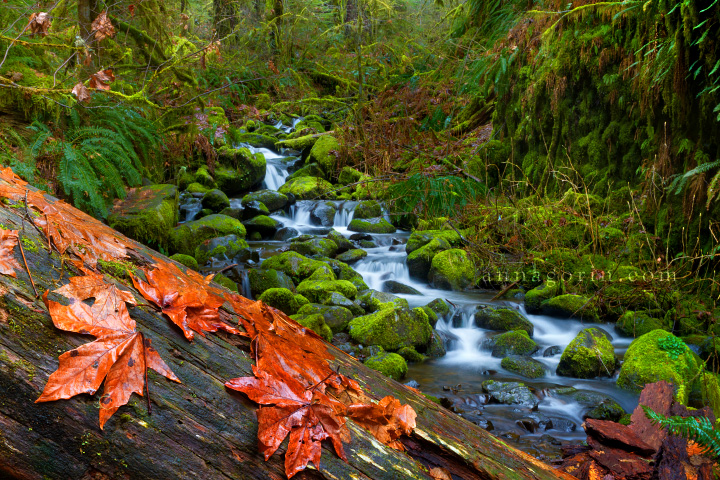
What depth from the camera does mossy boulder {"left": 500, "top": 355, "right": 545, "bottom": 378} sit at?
4.93m

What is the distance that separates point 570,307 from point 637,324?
84cm

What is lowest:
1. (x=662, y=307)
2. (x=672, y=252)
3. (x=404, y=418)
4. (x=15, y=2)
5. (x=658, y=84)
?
(x=662, y=307)

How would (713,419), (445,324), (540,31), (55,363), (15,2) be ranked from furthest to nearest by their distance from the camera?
(540,31) → (445,324) → (15,2) → (713,419) → (55,363)

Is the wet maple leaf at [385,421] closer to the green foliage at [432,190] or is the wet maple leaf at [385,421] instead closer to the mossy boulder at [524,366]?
the mossy boulder at [524,366]

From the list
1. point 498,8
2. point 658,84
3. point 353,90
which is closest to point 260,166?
point 353,90

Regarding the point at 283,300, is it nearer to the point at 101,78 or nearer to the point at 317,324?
the point at 317,324

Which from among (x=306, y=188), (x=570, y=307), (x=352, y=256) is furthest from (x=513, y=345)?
(x=306, y=188)

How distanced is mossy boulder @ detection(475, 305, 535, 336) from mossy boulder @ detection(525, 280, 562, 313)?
1.09ft

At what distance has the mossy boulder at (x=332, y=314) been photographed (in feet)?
18.2

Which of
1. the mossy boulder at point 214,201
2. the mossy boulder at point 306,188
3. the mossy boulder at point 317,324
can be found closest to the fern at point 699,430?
the mossy boulder at point 317,324

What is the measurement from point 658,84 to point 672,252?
214cm

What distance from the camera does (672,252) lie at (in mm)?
5688

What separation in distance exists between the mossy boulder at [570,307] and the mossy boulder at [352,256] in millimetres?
3507

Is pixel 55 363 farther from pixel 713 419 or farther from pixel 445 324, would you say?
pixel 445 324
